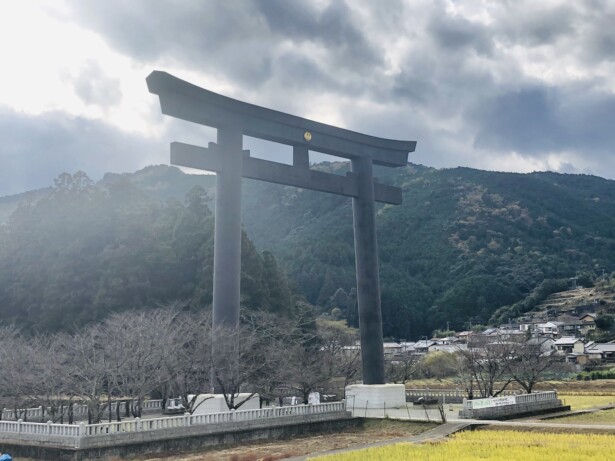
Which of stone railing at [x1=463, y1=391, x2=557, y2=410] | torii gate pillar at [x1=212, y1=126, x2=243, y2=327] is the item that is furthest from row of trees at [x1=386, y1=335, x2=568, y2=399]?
torii gate pillar at [x1=212, y1=126, x2=243, y2=327]

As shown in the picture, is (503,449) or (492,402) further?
(492,402)

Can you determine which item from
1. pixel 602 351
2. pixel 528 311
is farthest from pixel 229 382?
pixel 528 311

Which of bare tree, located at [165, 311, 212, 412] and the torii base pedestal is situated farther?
the torii base pedestal

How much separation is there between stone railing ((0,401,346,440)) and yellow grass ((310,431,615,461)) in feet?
20.8

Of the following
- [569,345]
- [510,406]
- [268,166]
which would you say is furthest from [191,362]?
[569,345]

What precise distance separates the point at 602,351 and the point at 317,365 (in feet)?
210

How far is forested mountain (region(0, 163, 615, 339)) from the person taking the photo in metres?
128

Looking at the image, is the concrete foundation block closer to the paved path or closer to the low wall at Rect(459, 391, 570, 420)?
the paved path

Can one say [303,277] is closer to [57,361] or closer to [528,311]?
[528,311]

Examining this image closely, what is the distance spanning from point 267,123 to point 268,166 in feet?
6.66

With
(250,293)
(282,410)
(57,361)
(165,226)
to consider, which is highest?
(165,226)

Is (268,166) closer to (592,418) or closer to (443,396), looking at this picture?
(443,396)

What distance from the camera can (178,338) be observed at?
30062mm

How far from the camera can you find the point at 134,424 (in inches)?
838
